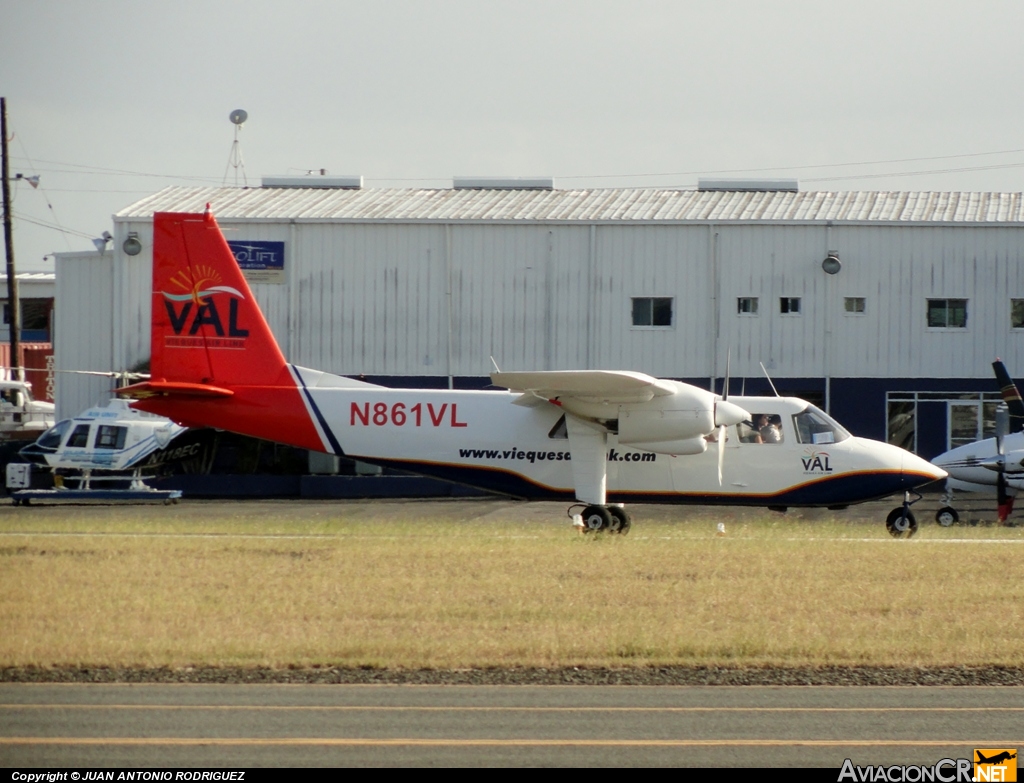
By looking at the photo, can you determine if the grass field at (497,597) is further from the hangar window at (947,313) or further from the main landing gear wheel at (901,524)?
the hangar window at (947,313)

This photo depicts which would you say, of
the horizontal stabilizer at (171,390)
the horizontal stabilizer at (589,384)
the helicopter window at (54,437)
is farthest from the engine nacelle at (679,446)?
the helicopter window at (54,437)

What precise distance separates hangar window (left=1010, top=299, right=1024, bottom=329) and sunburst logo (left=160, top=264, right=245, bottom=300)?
24960mm

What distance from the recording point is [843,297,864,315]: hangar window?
37.1 meters

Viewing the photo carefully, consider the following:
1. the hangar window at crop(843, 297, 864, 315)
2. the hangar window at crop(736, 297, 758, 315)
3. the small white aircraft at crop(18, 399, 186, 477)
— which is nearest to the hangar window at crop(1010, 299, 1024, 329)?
the hangar window at crop(843, 297, 864, 315)

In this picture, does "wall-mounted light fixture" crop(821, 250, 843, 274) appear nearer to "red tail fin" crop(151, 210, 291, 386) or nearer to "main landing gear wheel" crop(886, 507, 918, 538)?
"main landing gear wheel" crop(886, 507, 918, 538)

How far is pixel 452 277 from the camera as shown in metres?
37.6

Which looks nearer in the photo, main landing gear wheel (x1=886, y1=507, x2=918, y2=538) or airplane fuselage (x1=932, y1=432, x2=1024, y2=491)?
main landing gear wheel (x1=886, y1=507, x2=918, y2=538)

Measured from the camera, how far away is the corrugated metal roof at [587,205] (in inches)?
1492

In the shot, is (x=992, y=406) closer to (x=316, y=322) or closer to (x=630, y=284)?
(x=630, y=284)

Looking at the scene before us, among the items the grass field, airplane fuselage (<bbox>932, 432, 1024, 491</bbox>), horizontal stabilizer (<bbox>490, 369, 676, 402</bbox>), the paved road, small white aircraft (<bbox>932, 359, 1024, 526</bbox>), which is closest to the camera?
the paved road

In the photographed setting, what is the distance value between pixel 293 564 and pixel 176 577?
68.4 inches

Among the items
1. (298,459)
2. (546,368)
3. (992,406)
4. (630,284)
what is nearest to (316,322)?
(298,459)

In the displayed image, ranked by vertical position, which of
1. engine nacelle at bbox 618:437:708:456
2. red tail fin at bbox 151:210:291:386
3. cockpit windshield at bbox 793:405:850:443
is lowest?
engine nacelle at bbox 618:437:708:456

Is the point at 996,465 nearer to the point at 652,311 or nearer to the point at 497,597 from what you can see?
the point at 652,311
